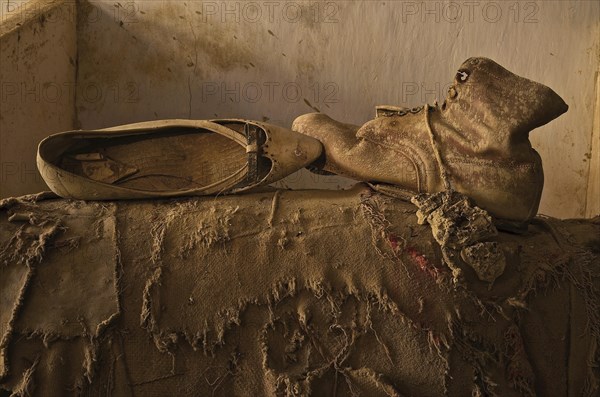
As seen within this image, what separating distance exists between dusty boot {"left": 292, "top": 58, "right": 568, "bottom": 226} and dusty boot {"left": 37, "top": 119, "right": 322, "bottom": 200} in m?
0.14

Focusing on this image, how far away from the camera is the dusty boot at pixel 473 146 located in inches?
44.5

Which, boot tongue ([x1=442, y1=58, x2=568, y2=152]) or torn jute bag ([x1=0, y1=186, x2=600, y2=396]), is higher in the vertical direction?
boot tongue ([x1=442, y1=58, x2=568, y2=152])

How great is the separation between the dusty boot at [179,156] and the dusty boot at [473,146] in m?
0.14

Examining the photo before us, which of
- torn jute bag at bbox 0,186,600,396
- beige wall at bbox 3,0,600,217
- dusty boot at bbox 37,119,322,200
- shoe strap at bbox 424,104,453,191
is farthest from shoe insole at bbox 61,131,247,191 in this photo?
beige wall at bbox 3,0,600,217

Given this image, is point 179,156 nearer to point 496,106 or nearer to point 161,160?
point 161,160

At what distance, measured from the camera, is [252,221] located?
1075 mm

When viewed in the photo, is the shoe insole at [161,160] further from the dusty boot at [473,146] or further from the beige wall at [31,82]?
the beige wall at [31,82]

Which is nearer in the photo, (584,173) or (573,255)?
(573,255)

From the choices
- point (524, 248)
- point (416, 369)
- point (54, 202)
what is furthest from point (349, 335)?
point (54, 202)

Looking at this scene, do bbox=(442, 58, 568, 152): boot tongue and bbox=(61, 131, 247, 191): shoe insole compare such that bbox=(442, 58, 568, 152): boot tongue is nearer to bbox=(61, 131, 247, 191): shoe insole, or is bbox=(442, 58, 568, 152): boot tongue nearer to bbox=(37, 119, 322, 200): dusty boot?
bbox=(37, 119, 322, 200): dusty boot

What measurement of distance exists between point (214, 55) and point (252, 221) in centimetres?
141

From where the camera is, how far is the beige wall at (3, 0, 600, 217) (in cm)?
218

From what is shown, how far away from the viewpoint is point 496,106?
1.14m

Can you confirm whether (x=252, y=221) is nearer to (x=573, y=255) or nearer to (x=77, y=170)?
(x=77, y=170)
